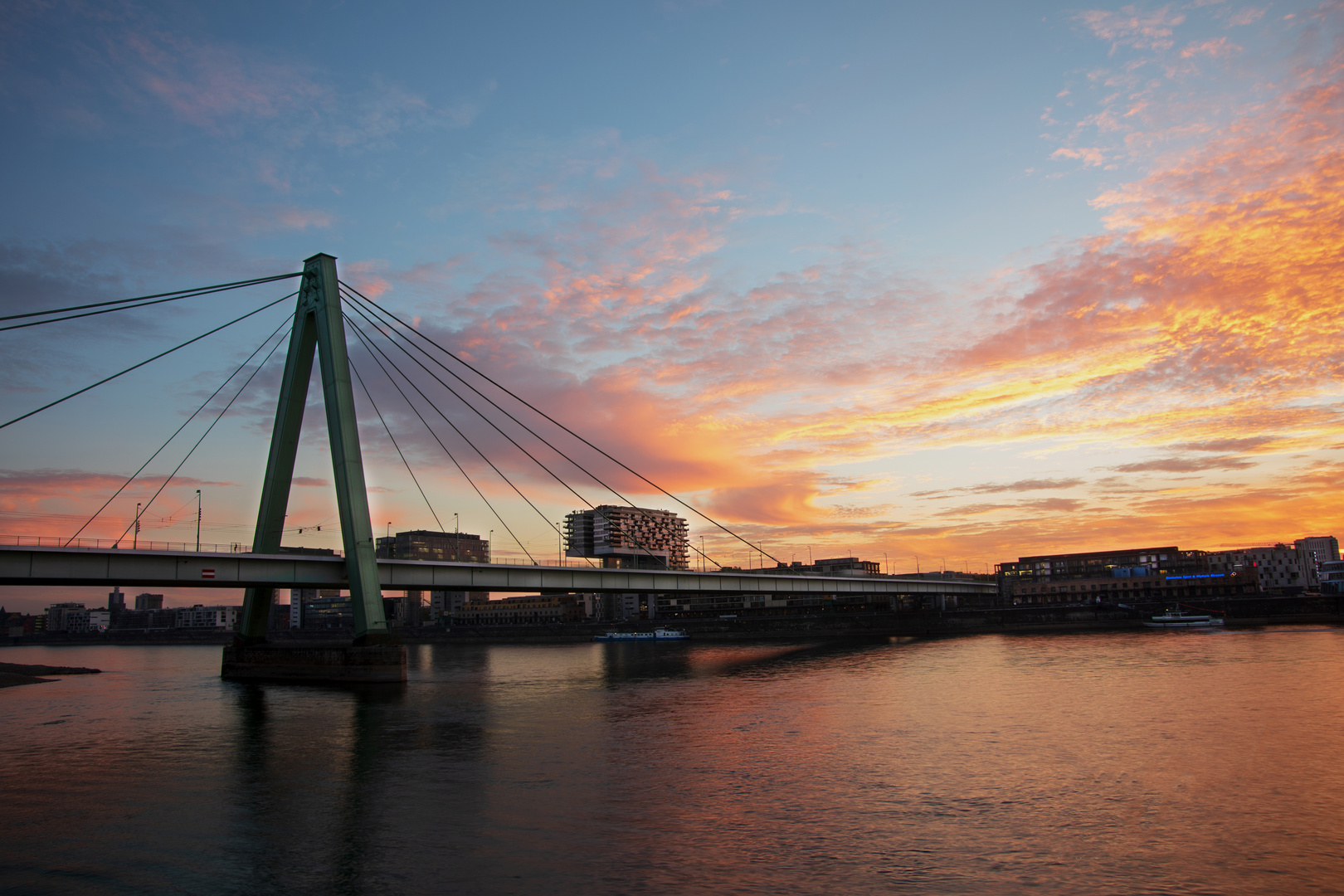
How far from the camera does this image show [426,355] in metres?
51.8

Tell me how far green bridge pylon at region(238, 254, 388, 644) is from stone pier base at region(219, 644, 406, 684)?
1052mm

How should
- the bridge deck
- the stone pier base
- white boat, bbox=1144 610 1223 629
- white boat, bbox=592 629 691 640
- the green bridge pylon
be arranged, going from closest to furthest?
the bridge deck
the green bridge pylon
the stone pier base
white boat, bbox=1144 610 1223 629
white boat, bbox=592 629 691 640

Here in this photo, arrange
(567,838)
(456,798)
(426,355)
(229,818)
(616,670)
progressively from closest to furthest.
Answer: (567,838), (229,818), (456,798), (426,355), (616,670)

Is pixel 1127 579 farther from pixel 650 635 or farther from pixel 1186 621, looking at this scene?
pixel 650 635

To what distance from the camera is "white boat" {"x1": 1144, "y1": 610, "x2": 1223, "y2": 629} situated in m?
86.8

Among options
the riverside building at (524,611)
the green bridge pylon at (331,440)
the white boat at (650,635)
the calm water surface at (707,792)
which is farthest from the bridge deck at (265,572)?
the riverside building at (524,611)

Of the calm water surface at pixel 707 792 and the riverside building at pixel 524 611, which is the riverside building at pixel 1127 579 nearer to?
the riverside building at pixel 524 611

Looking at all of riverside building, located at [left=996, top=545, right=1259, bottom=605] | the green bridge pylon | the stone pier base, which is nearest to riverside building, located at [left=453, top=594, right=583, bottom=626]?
riverside building, located at [left=996, top=545, right=1259, bottom=605]

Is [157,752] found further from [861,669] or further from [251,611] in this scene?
[861,669]

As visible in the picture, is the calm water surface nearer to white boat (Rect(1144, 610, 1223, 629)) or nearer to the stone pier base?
the stone pier base

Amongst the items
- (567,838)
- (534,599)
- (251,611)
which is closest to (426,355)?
(251,611)

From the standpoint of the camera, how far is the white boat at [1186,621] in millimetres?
86812

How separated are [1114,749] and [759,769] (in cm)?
981

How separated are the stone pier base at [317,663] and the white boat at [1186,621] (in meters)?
81.7
